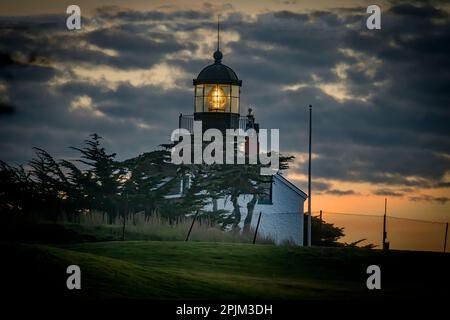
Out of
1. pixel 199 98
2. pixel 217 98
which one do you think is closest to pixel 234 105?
pixel 217 98

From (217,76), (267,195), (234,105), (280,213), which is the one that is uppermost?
(217,76)

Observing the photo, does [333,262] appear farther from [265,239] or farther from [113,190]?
[113,190]

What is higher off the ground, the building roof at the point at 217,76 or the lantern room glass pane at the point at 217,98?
the building roof at the point at 217,76

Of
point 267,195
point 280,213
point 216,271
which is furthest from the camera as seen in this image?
point 267,195

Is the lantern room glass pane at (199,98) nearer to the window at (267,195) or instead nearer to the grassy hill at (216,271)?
the window at (267,195)

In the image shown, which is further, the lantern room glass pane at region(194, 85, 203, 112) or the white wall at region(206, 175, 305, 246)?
the white wall at region(206, 175, 305, 246)

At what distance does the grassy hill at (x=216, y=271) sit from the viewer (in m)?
34.3

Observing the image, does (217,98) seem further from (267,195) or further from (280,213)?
(280,213)

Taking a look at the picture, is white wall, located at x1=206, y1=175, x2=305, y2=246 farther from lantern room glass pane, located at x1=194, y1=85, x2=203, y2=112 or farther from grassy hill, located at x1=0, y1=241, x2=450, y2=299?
grassy hill, located at x1=0, y1=241, x2=450, y2=299

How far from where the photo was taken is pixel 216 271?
141ft

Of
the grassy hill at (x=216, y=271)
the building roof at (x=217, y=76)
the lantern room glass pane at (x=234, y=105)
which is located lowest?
the grassy hill at (x=216, y=271)

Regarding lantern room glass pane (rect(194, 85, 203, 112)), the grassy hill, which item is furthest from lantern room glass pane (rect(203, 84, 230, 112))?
the grassy hill

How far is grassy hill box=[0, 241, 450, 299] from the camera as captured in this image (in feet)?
113

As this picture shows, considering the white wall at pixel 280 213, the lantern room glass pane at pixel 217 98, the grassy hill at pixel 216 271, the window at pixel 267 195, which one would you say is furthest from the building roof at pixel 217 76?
the grassy hill at pixel 216 271
